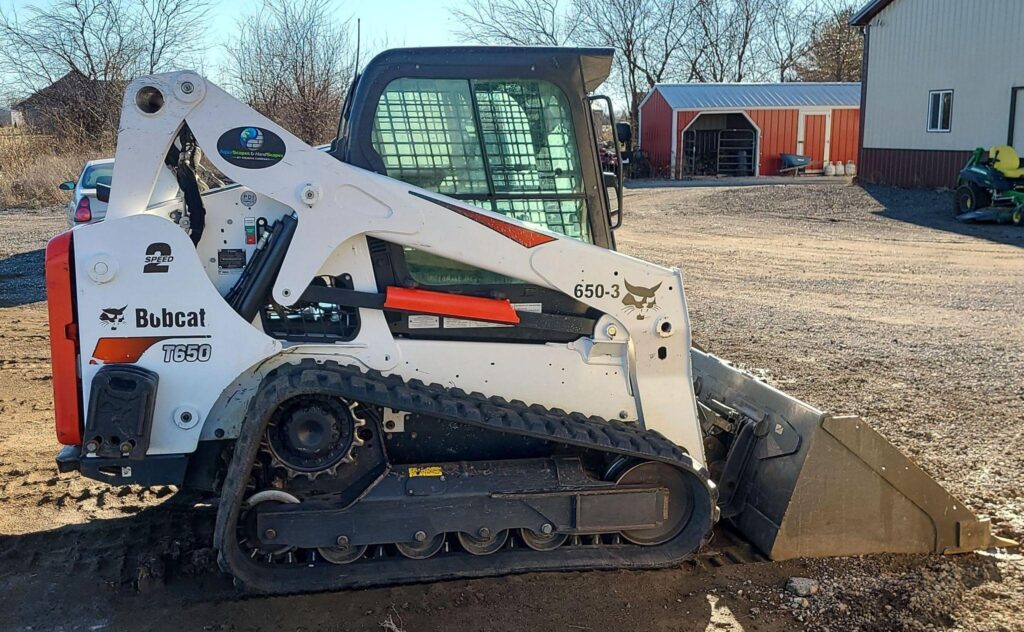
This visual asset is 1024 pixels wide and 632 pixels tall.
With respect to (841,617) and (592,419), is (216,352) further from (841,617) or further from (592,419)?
(841,617)

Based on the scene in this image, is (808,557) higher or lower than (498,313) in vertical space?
lower

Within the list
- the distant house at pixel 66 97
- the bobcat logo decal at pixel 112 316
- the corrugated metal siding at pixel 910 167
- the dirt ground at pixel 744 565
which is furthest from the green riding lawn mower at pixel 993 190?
the distant house at pixel 66 97

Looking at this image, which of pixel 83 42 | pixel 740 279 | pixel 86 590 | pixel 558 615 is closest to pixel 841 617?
pixel 558 615

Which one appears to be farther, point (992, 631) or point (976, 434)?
point (976, 434)

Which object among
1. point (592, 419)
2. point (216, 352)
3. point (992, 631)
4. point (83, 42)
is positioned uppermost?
point (83, 42)

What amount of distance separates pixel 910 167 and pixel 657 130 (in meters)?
13.2

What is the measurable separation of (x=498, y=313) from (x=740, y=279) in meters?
9.12

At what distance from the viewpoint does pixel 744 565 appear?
4703 mm

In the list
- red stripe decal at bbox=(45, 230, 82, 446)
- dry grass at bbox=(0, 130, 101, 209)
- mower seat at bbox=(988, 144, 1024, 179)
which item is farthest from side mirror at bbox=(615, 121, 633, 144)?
dry grass at bbox=(0, 130, 101, 209)

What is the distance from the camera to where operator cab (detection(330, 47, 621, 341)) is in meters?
4.51

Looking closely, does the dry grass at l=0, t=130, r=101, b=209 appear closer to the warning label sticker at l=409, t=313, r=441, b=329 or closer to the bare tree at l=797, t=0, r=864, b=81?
the warning label sticker at l=409, t=313, r=441, b=329

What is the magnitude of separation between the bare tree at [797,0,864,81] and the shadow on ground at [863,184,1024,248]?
23.8 m

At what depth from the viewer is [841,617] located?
13.8ft

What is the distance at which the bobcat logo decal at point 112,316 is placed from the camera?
4305mm
